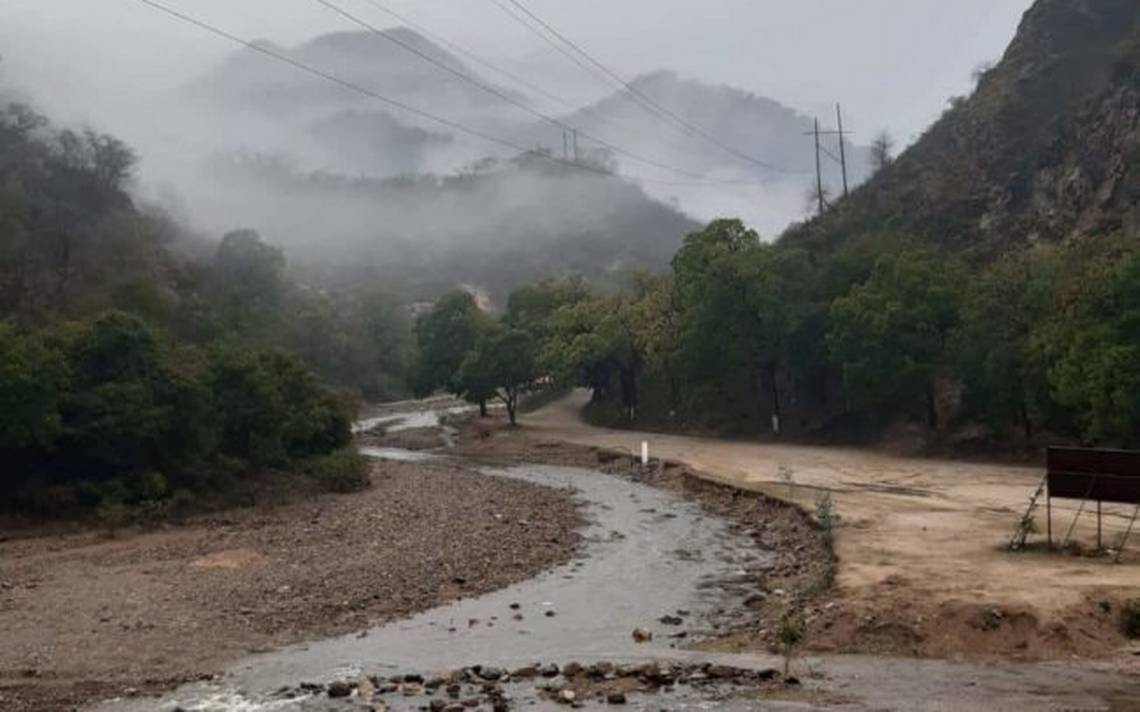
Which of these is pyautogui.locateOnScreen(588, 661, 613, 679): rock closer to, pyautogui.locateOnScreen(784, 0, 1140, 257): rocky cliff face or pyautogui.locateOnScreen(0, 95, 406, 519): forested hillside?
pyautogui.locateOnScreen(0, 95, 406, 519): forested hillside

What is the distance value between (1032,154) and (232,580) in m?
72.1

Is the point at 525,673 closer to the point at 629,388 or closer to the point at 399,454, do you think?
the point at 399,454

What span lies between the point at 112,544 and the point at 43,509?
4.97 meters

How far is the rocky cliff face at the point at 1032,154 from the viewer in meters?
70.2

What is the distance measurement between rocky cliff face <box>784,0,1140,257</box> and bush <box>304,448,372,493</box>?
4785 centimetres

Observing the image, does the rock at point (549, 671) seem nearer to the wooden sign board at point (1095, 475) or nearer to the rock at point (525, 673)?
the rock at point (525, 673)

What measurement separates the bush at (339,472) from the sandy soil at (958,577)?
18.6 metres

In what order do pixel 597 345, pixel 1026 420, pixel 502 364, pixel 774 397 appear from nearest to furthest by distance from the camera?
1. pixel 1026 420
2. pixel 774 397
3. pixel 597 345
4. pixel 502 364

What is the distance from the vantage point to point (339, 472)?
5050cm

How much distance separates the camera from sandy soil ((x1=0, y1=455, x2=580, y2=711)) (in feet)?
67.7

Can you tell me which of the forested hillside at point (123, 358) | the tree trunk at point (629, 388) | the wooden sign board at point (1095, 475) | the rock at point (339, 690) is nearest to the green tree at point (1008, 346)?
the wooden sign board at point (1095, 475)

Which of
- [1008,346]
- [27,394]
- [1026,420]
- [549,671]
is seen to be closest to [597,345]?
[1008,346]

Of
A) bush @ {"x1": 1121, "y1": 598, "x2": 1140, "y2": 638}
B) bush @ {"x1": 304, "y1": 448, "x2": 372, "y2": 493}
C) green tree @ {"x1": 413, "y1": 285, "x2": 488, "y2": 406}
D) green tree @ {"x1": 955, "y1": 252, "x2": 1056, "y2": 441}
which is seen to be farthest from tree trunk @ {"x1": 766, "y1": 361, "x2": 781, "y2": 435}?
bush @ {"x1": 1121, "y1": 598, "x2": 1140, "y2": 638}

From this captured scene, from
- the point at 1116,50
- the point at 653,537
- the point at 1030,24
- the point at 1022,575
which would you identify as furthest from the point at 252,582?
the point at 1030,24
